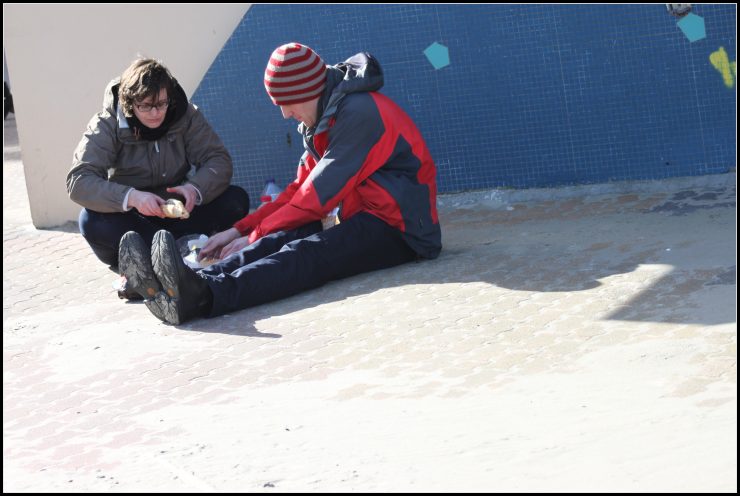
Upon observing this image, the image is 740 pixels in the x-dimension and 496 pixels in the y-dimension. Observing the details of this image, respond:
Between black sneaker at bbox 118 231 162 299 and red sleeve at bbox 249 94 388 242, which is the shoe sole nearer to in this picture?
black sneaker at bbox 118 231 162 299

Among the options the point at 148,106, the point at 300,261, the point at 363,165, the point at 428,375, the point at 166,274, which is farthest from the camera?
the point at 148,106

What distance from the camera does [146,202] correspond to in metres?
5.09

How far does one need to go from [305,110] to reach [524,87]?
5.55 ft

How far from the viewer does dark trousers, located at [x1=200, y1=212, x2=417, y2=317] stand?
464cm

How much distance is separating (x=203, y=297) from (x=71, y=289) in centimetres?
121

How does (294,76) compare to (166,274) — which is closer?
(166,274)

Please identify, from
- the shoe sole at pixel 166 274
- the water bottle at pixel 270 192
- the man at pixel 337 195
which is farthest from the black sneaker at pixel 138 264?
the water bottle at pixel 270 192

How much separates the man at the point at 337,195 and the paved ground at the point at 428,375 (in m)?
0.11

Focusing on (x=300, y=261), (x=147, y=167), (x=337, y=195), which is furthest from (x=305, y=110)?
(x=147, y=167)

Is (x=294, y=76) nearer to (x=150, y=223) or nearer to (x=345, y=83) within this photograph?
(x=345, y=83)

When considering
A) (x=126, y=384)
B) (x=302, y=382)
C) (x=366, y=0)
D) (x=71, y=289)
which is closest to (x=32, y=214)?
(x=71, y=289)

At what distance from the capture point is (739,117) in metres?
5.93

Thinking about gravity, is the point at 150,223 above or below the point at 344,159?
below

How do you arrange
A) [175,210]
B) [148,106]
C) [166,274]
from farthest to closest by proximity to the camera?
[148,106], [175,210], [166,274]
